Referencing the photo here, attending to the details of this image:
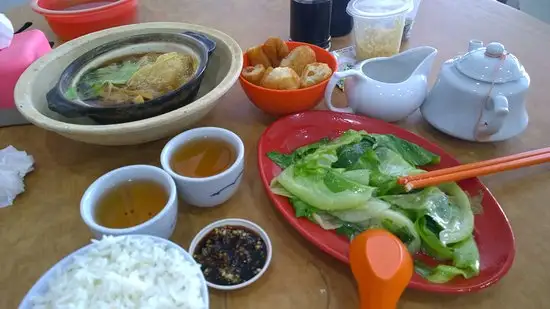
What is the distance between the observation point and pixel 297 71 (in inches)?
42.3

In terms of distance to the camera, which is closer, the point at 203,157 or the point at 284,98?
the point at 203,157

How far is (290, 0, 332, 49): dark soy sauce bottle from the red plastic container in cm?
52

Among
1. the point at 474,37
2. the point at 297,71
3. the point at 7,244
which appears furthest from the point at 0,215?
the point at 474,37

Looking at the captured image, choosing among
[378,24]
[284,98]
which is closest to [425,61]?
[378,24]

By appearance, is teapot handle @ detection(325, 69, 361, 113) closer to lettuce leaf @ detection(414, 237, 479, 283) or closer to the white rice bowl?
lettuce leaf @ detection(414, 237, 479, 283)

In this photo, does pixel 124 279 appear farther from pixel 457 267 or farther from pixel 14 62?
pixel 14 62

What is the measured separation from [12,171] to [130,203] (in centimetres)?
31

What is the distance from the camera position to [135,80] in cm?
100

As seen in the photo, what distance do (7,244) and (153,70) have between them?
0.46m

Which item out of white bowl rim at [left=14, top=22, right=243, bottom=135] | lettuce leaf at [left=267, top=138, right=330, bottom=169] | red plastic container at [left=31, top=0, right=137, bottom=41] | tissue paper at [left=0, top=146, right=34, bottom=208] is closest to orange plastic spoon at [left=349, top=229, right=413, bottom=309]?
lettuce leaf at [left=267, top=138, right=330, bottom=169]

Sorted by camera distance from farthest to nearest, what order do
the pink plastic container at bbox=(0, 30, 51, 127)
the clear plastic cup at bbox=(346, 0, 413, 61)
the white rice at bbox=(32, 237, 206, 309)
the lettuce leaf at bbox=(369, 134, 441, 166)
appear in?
the clear plastic cup at bbox=(346, 0, 413, 61) → the pink plastic container at bbox=(0, 30, 51, 127) → the lettuce leaf at bbox=(369, 134, 441, 166) → the white rice at bbox=(32, 237, 206, 309)

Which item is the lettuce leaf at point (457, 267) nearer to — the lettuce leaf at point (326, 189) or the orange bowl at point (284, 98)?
the lettuce leaf at point (326, 189)

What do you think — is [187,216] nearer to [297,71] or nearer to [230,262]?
[230,262]

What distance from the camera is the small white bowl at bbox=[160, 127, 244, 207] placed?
2.52 feet
